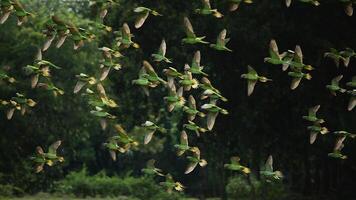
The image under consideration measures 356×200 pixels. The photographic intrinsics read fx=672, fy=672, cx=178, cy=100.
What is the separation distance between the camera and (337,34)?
21328 mm

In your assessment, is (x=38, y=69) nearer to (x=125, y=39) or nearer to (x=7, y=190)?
(x=125, y=39)

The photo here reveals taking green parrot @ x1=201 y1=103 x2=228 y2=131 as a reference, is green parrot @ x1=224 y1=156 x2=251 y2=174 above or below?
below

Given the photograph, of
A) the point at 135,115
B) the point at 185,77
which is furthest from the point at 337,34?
the point at 185,77

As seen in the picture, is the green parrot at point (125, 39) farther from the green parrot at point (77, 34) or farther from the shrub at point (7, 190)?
the shrub at point (7, 190)

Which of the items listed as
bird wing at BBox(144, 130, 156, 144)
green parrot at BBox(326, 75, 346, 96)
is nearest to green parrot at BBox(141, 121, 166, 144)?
bird wing at BBox(144, 130, 156, 144)

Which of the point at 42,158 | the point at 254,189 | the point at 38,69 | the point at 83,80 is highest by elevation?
the point at 38,69

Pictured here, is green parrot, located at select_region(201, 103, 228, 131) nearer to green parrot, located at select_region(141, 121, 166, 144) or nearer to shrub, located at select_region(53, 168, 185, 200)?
green parrot, located at select_region(141, 121, 166, 144)

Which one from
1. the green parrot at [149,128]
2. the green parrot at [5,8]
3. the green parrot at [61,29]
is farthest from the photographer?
the green parrot at [149,128]

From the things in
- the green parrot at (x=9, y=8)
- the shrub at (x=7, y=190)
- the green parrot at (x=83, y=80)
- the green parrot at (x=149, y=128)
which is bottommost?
the shrub at (x=7, y=190)

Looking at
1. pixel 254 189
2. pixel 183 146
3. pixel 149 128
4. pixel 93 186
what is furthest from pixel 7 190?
pixel 183 146

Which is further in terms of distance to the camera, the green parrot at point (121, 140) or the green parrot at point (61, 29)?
the green parrot at point (121, 140)

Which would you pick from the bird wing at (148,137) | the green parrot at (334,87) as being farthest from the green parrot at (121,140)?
the green parrot at (334,87)

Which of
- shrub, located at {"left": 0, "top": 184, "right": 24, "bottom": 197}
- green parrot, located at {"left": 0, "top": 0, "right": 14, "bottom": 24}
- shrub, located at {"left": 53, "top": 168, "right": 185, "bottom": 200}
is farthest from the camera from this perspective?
shrub, located at {"left": 53, "top": 168, "right": 185, "bottom": 200}

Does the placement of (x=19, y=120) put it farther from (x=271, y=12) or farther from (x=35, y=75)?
(x=35, y=75)
